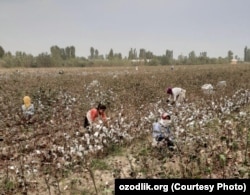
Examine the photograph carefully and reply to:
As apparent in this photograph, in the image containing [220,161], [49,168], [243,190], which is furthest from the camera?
[49,168]

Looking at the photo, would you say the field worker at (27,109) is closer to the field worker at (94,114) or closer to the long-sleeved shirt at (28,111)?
the long-sleeved shirt at (28,111)

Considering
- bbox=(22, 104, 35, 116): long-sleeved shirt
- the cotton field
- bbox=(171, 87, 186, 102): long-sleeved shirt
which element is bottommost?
the cotton field

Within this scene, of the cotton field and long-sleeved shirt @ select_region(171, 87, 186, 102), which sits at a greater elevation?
long-sleeved shirt @ select_region(171, 87, 186, 102)

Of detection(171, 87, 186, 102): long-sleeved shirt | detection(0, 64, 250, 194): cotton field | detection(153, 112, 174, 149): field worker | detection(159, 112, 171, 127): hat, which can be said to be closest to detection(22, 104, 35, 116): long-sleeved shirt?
detection(0, 64, 250, 194): cotton field

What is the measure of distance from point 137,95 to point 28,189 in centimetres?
1206

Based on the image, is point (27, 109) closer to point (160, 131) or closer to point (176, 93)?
point (176, 93)

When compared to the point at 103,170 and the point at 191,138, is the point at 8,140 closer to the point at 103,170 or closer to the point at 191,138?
the point at 103,170

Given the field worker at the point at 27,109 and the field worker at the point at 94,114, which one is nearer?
the field worker at the point at 94,114

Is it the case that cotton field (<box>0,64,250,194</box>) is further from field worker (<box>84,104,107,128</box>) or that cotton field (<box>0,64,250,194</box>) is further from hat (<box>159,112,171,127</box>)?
field worker (<box>84,104,107,128</box>)

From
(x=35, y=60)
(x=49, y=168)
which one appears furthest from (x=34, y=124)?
(x=35, y=60)

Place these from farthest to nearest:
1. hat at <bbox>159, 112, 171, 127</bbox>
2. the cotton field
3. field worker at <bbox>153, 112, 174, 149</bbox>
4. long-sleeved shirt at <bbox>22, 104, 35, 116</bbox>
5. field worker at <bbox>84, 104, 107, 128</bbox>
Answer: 1. long-sleeved shirt at <bbox>22, 104, 35, 116</bbox>
2. field worker at <bbox>84, 104, 107, 128</bbox>
3. hat at <bbox>159, 112, 171, 127</bbox>
4. field worker at <bbox>153, 112, 174, 149</bbox>
5. the cotton field

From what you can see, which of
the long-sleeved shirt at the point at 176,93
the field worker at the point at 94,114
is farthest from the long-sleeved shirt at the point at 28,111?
the long-sleeved shirt at the point at 176,93

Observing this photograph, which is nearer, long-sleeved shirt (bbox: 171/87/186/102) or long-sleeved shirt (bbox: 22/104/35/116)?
long-sleeved shirt (bbox: 22/104/35/116)

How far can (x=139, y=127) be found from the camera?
38.2ft
